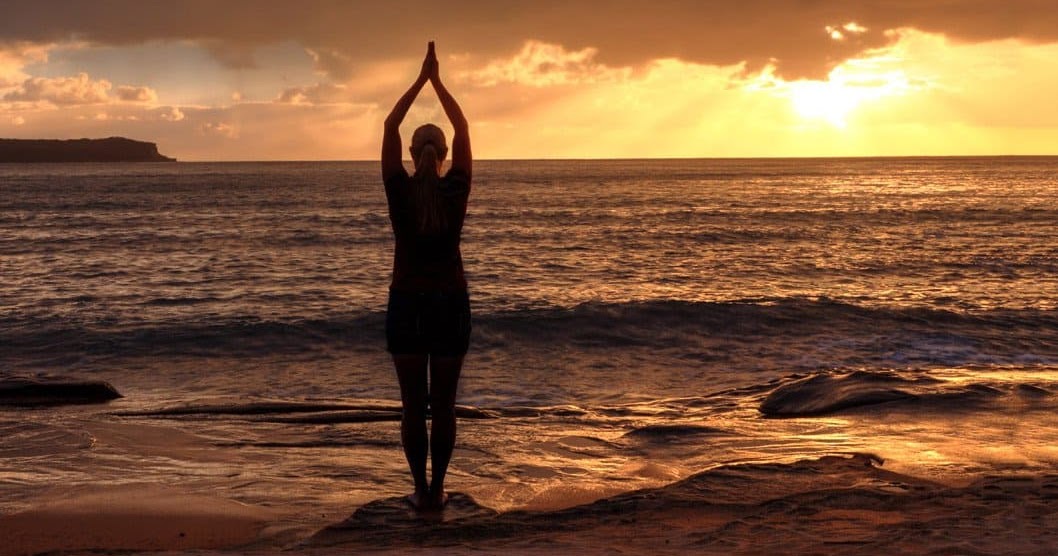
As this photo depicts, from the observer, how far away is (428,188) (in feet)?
18.2

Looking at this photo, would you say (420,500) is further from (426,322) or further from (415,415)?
(426,322)

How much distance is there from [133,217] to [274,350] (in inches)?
1593

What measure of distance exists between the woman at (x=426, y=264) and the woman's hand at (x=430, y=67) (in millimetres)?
52

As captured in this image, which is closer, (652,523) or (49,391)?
(652,523)

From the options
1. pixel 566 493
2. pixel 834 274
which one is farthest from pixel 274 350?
pixel 834 274

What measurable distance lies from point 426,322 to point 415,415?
0.63 m

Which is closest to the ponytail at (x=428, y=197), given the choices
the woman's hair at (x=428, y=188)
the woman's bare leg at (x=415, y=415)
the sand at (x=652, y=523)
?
the woman's hair at (x=428, y=188)

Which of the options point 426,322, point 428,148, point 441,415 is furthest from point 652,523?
point 428,148

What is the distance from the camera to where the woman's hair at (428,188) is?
18.1 ft

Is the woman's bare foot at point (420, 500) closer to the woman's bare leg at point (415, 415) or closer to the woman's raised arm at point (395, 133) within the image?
the woman's bare leg at point (415, 415)

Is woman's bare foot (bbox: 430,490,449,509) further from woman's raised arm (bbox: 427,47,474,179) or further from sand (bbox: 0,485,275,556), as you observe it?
woman's raised arm (bbox: 427,47,474,179)

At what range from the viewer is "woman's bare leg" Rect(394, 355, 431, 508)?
18.6 feet

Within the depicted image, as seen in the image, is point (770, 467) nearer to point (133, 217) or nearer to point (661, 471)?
point (661, 471)

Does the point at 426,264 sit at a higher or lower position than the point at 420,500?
higher
